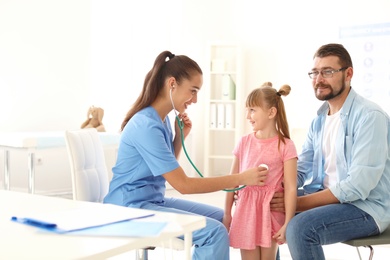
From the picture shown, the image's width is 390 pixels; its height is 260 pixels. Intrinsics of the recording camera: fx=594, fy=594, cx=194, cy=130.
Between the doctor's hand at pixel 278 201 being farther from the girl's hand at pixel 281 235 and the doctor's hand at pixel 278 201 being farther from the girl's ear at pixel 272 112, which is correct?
the girl's ear at pixel 272 112

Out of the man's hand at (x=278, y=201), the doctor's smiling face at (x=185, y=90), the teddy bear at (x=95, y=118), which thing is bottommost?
the man's hand at (x=278, y=201)

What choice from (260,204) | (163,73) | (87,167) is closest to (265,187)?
(260,204)

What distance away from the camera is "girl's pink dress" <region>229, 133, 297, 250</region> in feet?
7.39

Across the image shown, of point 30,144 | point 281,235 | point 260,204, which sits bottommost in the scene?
point 281,235

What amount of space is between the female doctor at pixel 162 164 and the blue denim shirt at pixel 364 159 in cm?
34

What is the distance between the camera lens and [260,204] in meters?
2.29

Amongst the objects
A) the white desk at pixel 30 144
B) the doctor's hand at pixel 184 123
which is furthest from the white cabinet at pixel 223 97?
the doctor's hand at pixel 184 123

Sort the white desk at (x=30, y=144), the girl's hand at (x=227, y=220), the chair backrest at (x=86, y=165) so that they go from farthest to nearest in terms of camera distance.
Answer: the white desk at (x=30, y=144), the girl's hand at (x=227, y=220), the chair backrest at (x=86, y=165)

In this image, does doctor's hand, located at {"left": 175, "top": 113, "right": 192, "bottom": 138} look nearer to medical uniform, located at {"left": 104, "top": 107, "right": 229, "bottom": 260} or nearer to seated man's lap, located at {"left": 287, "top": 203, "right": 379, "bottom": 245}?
medical uniform, located at {"left": 104, "top": 107, "right": 229, "bottom": 260}

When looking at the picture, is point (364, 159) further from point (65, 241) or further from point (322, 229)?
point (65, 241)

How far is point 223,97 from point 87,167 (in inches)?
165

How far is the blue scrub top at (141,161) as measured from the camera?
6.80ft

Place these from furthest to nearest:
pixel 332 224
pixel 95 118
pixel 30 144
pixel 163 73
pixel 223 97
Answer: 1. pixel 223 97
2. pixel 95 118
3. pixel 30 144
4. pixel 163 73
5. pixel 332 224

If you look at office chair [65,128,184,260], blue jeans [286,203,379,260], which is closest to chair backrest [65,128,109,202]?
office chair [65,128,184,260]
